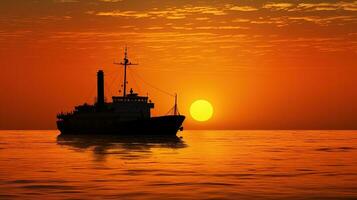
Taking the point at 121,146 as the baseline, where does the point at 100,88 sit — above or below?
above

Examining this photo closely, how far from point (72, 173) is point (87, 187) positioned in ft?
26.7

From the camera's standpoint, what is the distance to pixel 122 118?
136 meters

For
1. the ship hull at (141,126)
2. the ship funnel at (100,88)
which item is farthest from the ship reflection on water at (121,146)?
the ship funnel at (100,88)

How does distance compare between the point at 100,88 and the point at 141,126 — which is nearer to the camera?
the point at 141,126

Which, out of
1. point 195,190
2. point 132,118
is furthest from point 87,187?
point 132,118

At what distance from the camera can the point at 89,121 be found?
143750mm

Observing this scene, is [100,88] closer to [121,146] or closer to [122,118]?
[122,118]

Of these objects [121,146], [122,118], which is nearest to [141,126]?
[122,118]

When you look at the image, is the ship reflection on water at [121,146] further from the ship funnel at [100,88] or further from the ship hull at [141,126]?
the ship funnel at [100,88]

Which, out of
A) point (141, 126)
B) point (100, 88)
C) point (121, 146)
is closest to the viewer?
point (121, 146)

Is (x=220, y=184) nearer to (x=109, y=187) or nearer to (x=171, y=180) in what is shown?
(x=171, y=180)

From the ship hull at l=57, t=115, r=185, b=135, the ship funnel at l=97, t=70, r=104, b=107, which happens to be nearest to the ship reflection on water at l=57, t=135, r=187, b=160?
the ship hull at l=57, t=115, r=185, b=135

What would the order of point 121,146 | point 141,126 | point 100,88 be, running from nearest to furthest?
point 121,146, point 141,126, point 100,88

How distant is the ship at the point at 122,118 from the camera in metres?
131
